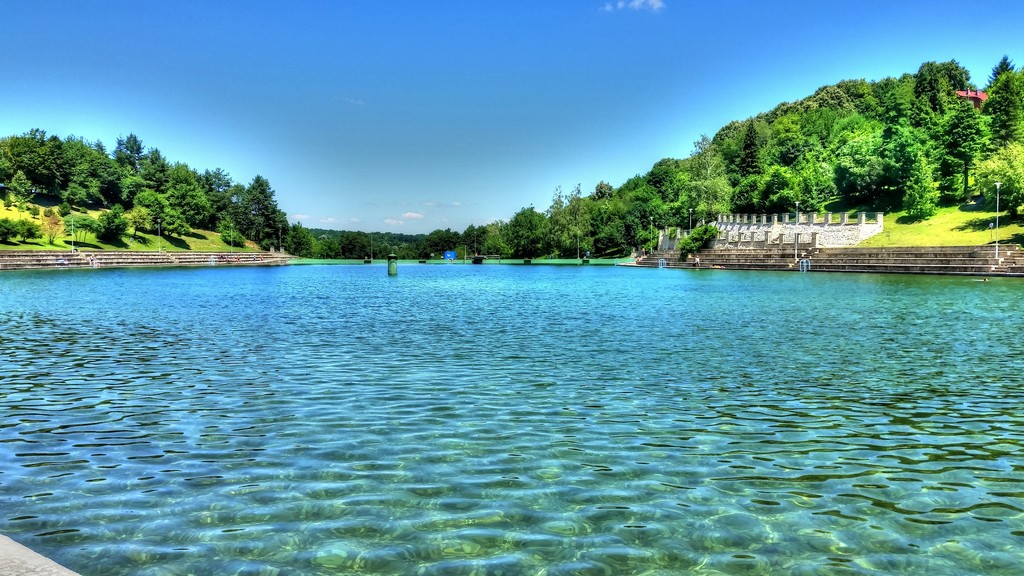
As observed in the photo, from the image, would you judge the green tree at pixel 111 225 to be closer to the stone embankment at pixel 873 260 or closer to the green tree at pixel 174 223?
the green tree at pixel 174 223

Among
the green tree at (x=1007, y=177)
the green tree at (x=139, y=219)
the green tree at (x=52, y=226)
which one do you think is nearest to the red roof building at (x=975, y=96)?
the green tree at (x=1007, y=177)

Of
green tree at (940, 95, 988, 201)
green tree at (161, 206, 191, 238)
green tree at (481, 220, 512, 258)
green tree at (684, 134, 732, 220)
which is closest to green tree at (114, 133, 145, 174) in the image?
green tree at (161, 206, 191, 238)

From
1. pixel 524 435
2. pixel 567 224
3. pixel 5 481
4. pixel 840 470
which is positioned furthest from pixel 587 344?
pixel 567 224

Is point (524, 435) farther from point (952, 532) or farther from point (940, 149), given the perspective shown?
point (940, 149)

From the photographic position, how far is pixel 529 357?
51.9 ft

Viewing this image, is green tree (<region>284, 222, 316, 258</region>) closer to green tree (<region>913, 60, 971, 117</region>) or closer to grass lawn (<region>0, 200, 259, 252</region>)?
grass lawn (<region>0, 200, 259, 252</region>)

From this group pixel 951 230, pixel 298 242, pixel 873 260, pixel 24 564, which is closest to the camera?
pixel 24 564

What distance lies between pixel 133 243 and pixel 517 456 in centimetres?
13795

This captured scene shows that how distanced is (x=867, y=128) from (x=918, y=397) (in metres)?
118

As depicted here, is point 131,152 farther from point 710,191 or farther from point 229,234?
point 710,191

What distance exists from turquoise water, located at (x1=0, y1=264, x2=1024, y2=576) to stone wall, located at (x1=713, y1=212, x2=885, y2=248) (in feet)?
225

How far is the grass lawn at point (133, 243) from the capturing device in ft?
340

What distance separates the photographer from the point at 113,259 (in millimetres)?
101750

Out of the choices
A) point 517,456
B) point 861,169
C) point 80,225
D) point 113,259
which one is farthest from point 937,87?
point 80,225
